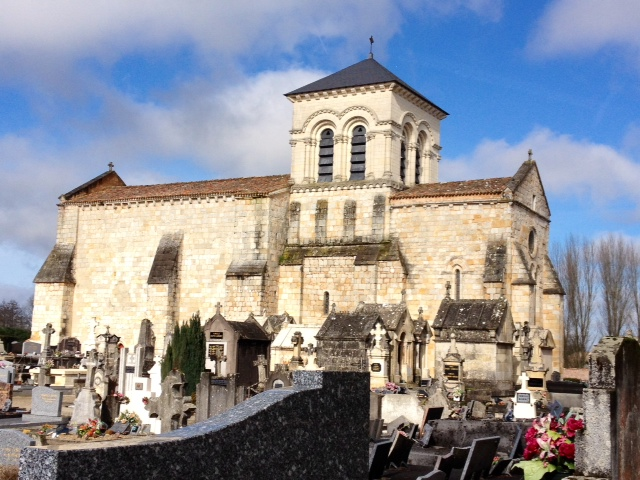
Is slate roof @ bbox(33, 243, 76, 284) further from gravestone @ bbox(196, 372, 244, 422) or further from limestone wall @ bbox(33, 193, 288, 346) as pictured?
gravestone @ bbox(196, 372, 244, 422)

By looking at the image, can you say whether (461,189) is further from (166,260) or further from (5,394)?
(5,394)

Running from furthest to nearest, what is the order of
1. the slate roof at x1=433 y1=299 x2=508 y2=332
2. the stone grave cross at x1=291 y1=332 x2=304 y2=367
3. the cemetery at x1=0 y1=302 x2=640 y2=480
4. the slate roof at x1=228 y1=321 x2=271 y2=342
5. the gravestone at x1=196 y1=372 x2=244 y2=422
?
the stone grave cross at x1=291 y1=332 x2=304 y2=367 < the slate roof at x1=228 y1=321 x2=271 y2=342 < the slate roof at x1=433 y1=299 x2=508 y2=332 < the gravestone at x1=196 y1=372 x2=244 y2=422 < the cemetery at x1=0 y1=302 x2=640 y2=480

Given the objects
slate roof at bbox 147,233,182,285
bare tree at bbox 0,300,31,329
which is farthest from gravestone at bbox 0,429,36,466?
bare tree at bbox 0,300,31,329

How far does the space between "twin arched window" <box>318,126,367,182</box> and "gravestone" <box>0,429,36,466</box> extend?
23206 millimetres

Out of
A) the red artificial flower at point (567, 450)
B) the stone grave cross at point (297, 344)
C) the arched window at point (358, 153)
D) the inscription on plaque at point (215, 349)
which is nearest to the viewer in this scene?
the red artificial flower at point (567, 450)

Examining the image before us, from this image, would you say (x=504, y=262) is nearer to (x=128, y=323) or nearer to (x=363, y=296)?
(x=363, y=296)

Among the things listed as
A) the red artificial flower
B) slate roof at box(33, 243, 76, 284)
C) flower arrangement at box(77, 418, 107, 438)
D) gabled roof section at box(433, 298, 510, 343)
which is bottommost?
flower arrangement at box(77, 418, 107, 438)

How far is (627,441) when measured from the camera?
6.89 meters

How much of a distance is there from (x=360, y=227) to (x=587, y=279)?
67.3 feet

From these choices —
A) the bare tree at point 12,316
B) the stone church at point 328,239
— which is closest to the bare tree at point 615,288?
the stone church at point 328,239

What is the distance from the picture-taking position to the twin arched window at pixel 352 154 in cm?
3170

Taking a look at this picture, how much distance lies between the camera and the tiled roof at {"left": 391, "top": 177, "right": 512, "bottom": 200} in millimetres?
28112

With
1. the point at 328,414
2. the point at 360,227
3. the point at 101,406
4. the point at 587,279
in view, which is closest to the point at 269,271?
the point at 360,227

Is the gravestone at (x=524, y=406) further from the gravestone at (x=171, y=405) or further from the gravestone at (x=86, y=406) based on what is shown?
the gravestone at (x=86, y=406)
